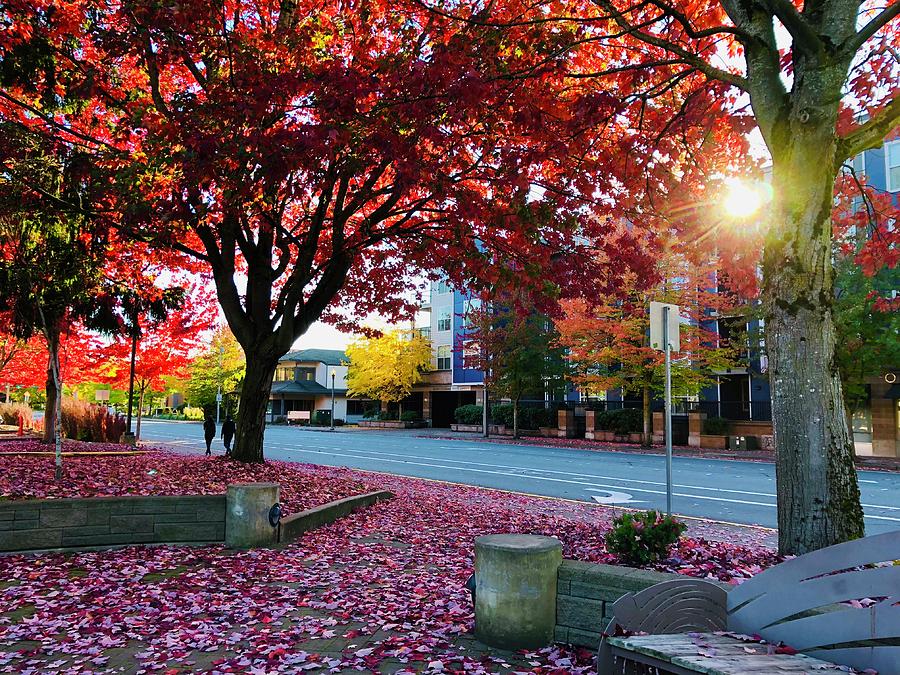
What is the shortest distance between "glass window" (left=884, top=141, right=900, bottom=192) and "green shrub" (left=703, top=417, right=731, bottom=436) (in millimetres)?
13047

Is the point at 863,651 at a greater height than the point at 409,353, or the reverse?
the point at 409,353

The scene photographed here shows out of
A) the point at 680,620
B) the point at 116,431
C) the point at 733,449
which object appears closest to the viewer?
the point at 680,620

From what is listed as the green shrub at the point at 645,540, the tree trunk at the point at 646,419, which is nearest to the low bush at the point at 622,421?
the tree trunk at the point at 646,419

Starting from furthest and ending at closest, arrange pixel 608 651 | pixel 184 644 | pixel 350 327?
1. pixel 350 327
2. pixel 184 644
3. pixel 608 651

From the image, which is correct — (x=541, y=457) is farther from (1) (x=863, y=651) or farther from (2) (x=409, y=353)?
(2) (x=409, y=353)

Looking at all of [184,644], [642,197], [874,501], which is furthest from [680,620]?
[874,501]

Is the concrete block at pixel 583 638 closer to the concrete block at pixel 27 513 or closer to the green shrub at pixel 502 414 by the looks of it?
the concrete block at pixel 27 513

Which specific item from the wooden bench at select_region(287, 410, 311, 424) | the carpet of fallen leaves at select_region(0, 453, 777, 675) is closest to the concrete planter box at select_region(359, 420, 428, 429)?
the wooden bench at select_region(287, 410, 311, 424)

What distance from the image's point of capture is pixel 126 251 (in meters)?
14.9

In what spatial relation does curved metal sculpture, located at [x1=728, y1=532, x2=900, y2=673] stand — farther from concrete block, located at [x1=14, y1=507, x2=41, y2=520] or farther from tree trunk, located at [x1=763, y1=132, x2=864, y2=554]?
concrete block, located at [x1=14, y1=507, x2=41, y2=520]

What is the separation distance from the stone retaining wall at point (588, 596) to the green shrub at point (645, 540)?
83 centimetres

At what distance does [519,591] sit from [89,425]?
24.1m

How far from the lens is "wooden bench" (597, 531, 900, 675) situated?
2.95m

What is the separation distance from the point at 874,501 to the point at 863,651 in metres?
14.1
